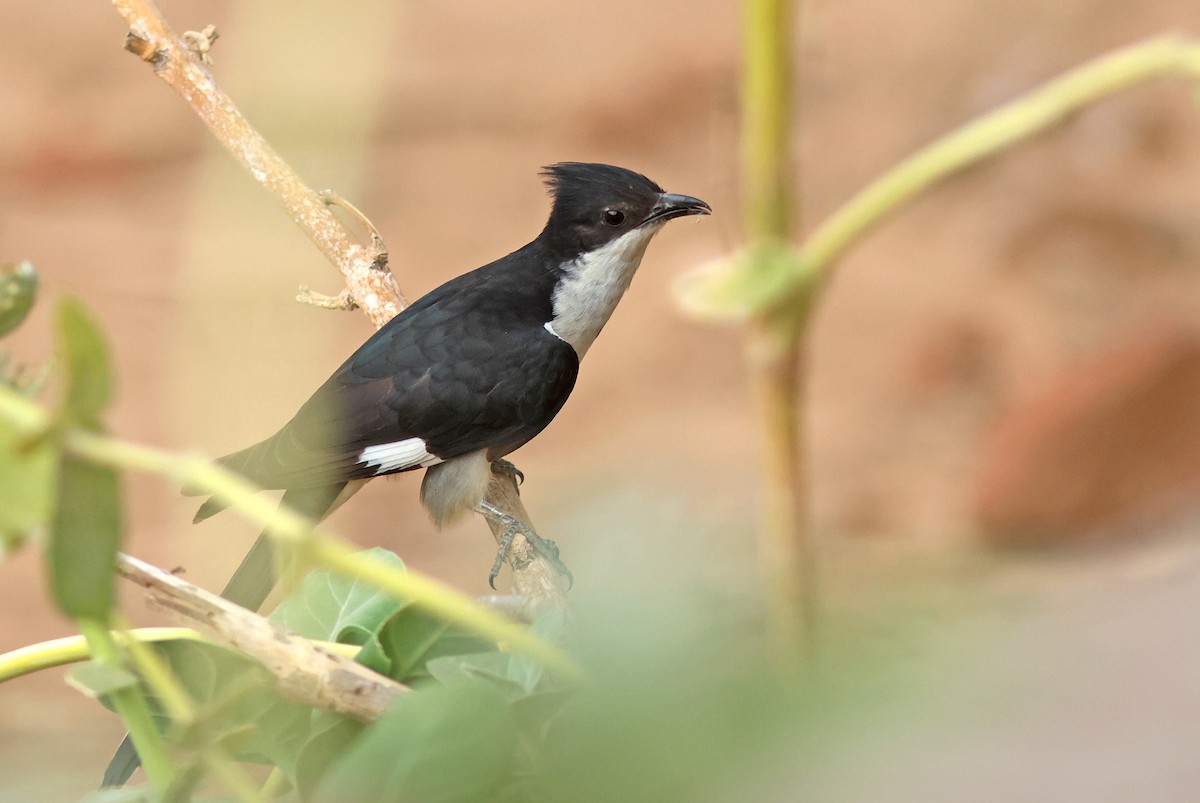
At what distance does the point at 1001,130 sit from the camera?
0.29 metres

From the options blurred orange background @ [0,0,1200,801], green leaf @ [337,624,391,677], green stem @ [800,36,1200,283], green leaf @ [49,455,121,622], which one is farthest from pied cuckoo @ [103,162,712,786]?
green stem @ [800,36,1200,283]

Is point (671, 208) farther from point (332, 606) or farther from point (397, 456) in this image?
point (332, 606)

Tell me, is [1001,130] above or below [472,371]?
below

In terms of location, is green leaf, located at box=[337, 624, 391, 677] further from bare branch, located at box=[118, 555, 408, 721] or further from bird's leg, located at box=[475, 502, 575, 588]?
bird's leg, located at box=[475, 502, 575, 588]

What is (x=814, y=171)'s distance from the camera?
7473 mm

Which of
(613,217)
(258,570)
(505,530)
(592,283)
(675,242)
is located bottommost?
(258,570)

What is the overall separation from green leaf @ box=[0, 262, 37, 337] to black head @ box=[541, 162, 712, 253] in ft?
7.25

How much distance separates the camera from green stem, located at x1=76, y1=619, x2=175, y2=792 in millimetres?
457

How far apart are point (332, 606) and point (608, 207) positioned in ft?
6.56

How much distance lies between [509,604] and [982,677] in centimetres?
34

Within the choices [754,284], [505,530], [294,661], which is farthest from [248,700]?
[505,530]

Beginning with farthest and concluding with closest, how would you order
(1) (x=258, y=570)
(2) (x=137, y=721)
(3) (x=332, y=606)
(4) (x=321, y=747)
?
(1) (x=258, y=570) → (3) (x=332, y=606) → (4) (x=321, y=747) → (2) (x=137, y=721)

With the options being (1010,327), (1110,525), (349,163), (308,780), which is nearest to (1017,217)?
(1010,327)

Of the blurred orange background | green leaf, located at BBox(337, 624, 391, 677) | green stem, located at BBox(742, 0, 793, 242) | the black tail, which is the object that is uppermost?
the blurred orange background
